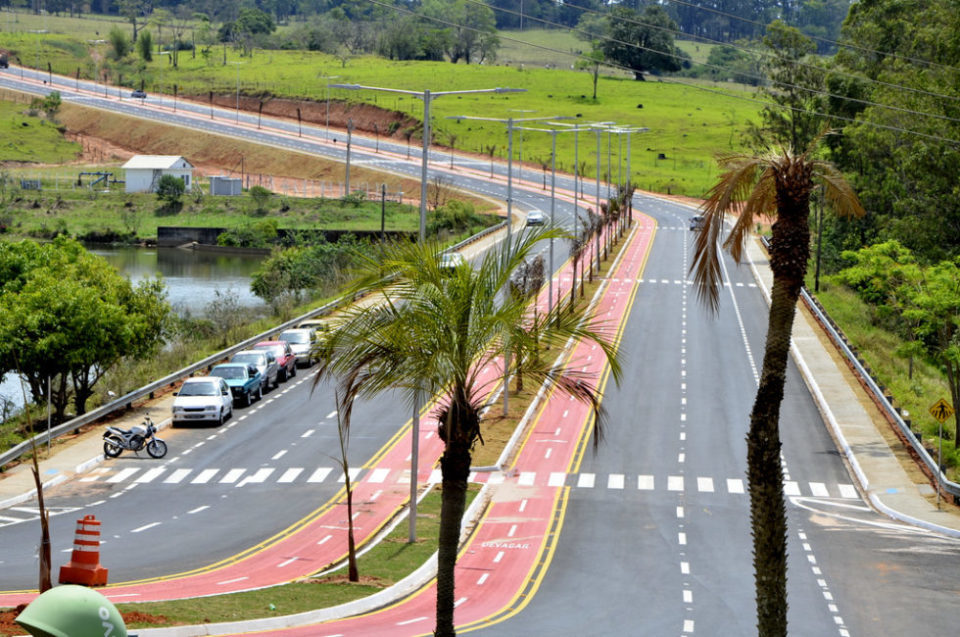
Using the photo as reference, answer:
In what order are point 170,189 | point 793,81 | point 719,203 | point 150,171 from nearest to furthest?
point 719,203 → point 793,81 → point 170,189 → point 150,171

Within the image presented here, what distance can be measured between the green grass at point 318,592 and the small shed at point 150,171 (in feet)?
346

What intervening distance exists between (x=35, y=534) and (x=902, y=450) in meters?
27.8

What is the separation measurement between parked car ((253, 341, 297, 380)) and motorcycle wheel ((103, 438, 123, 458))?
41.4 feet

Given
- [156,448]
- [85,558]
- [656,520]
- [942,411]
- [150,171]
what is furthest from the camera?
[150,171]

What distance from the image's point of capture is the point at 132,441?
4122 centimetres

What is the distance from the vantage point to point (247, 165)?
5709 inches

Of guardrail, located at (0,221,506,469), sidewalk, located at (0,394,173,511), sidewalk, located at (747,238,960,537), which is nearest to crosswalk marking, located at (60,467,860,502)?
sidewalk, located at (0,394,173,511)

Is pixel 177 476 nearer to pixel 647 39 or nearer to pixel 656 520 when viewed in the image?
pixel 656 520

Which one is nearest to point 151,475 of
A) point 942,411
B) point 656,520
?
point 656,520

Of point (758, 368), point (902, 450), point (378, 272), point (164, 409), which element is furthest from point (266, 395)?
point (378, 272)

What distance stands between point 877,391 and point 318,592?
3019 cm

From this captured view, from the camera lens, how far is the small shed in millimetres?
133625

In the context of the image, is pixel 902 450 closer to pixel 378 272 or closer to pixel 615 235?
pixel 378 272

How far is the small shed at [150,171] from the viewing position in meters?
134
